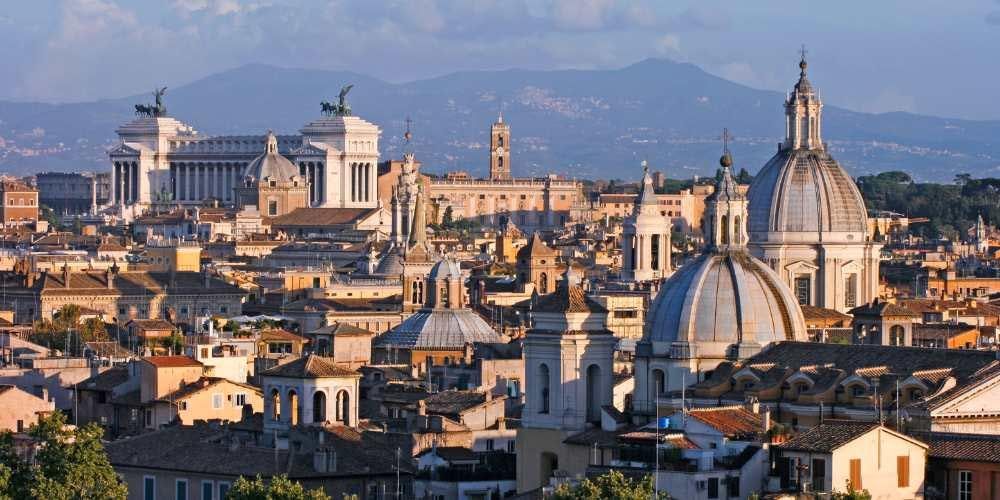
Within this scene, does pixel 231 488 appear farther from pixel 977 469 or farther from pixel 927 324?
pixel 927 324

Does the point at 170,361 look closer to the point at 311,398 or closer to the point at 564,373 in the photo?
the point at 311,398

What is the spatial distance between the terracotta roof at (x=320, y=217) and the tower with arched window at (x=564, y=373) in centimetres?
10995

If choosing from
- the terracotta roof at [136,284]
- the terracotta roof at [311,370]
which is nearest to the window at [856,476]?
the terracotta roof at [311,370]

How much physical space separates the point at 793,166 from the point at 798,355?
29.2 meters

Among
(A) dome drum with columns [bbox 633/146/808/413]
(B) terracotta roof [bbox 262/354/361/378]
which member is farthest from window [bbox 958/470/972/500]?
(B) terracotta roof [bbox 262/354/361/378]

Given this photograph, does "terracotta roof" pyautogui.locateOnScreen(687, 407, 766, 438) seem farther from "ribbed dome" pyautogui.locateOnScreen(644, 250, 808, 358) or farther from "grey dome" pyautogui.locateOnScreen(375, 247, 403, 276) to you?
"grey dome" pyautogui.locateOnScreen(375, 247, 403, 276)

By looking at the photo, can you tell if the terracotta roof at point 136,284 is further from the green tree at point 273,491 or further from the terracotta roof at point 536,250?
the green tree at point 273,491

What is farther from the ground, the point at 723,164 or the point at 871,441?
the point at 723,164

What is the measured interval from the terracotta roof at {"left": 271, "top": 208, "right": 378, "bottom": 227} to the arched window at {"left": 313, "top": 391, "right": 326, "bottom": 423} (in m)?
106

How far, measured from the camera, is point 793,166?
7969cm

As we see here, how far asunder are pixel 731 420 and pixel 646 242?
2025 inches

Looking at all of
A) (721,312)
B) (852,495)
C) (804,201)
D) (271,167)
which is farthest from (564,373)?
(271,167)

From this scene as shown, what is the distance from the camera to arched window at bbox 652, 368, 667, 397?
168 feet

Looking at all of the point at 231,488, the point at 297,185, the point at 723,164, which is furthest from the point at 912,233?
the point at 231,488
